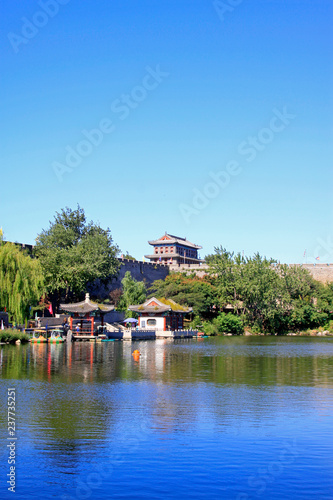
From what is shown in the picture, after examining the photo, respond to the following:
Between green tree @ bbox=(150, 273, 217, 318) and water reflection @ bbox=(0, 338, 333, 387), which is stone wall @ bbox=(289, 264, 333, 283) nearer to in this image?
green tree @ bbox=(150, 273, 217, 318)

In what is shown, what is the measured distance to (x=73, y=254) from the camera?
33.3m

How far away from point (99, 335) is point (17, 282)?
7.38 meters

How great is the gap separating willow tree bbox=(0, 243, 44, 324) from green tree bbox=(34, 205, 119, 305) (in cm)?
812

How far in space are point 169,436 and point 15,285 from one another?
17.9 m

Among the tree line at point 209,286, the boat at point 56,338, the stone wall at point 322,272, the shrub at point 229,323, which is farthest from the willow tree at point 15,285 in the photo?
the stone wall at point 322,272

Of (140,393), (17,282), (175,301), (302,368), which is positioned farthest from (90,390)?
(175,301)

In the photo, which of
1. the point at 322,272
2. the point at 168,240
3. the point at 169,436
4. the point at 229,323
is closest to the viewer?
the point at 169,436

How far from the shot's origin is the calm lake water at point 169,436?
5.39m

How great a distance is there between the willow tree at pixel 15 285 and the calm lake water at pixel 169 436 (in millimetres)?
10770

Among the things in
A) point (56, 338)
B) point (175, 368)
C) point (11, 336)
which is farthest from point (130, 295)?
point (175, 368)

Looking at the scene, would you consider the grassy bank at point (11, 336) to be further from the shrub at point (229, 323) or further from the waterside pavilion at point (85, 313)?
the shrub at point (229, 323)

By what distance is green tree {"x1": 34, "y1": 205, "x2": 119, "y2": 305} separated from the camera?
33.1 m

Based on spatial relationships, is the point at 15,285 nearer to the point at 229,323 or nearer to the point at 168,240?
the point at 229,323

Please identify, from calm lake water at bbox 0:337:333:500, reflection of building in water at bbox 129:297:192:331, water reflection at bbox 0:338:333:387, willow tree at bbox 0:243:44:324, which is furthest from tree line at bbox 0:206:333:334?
calm lake water at bbox 0:337:333:500
